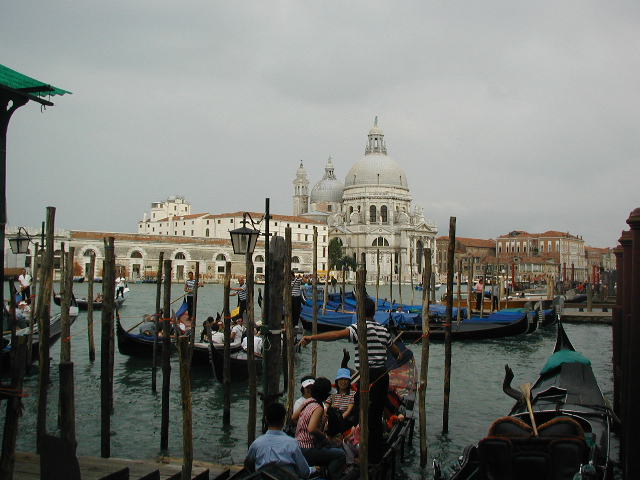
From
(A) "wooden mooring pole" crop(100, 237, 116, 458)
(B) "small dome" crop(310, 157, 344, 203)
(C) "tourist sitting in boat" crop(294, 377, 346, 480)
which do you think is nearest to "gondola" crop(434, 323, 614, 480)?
(C) "tourist sitting in boat" crop(294, 377, 346, 480)

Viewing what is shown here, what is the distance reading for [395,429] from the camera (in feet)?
15.9

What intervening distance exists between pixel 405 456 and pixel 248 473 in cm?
241

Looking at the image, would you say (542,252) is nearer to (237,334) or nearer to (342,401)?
(237,334)

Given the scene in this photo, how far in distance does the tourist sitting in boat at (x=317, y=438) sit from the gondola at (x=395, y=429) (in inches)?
3.7

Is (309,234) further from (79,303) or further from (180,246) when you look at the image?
(79,303)

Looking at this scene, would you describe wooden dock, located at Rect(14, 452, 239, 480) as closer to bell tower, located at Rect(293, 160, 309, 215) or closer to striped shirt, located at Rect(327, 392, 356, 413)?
striped shirt, located at Rect(327, 392, 356, 413)

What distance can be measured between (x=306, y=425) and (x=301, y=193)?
5727 cm

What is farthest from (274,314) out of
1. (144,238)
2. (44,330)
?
(144,238)

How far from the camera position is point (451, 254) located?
6.34 metres

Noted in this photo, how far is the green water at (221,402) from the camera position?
18.9 ft

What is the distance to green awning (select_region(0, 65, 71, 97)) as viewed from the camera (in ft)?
15.1

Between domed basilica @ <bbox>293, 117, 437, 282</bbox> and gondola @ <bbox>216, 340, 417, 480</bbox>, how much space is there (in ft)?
143

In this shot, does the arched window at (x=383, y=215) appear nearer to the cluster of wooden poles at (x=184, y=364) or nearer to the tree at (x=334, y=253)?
the tree at (x=334, y=253)

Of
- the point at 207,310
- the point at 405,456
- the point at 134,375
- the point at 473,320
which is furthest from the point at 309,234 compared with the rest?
the point at 405,456
